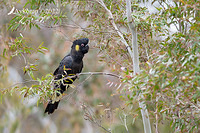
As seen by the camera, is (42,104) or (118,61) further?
(42,104)

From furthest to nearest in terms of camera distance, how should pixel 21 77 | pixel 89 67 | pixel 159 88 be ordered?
pixel 21 77, pixel 89 67, pixel 159 88

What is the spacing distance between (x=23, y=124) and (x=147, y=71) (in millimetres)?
5893

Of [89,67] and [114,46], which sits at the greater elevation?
[114,46]

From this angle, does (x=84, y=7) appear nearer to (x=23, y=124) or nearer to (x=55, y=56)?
(x=55, y=56)

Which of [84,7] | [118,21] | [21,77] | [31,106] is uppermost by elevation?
[84,7]

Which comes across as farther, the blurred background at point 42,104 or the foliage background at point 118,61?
the blurred background at point 42,104

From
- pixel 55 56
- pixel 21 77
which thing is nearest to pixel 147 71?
pixel 55 56

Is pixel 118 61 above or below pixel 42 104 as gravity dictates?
above

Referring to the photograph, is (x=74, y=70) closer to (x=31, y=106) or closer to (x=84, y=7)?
(x=84, y=7)

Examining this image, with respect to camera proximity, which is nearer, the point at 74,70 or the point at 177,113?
the point at 177,113

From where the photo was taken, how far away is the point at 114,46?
3.28 m

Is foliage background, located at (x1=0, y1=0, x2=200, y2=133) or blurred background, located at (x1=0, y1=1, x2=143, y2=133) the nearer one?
foliage background, located at (x1=0, y1=0, x2=200, y2=133)

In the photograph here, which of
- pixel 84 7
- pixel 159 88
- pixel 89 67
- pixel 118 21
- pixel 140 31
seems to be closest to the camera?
pixel 159 88

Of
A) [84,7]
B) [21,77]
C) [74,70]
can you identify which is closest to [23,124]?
[21,77]
